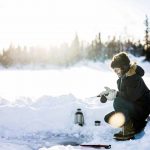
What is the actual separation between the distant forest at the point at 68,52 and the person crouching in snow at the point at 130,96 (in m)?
78.9

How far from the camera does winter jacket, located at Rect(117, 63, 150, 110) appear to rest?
22.2ft

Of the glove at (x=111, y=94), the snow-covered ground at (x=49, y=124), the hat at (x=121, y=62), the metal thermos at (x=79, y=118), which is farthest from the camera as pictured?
the metal thermos at (x=79, y=118)

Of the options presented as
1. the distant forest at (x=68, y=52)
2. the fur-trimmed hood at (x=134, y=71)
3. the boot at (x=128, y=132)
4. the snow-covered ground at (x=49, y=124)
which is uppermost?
the distant forest at (x=68, y=52)

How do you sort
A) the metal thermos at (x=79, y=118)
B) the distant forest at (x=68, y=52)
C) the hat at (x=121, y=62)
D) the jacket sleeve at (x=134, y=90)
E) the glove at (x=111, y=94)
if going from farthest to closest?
the distant forest at (x=68, y=52), the metal thermos at (x=79, y=118), the glove at (x=111, y=94), the hat at (x=121, y=62), the jacket sleeve at (x=134, y=90)

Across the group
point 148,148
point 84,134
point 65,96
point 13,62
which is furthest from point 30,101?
point 13,62

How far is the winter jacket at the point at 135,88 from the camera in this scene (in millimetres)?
6777

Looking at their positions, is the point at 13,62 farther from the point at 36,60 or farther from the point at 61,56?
the point at 61,56

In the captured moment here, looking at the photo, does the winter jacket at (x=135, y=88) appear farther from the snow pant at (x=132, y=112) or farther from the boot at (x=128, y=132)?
the boot at (x=128, y=132)

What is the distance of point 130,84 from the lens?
6.77 metres

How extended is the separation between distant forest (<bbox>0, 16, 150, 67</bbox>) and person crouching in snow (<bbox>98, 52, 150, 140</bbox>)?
259ft

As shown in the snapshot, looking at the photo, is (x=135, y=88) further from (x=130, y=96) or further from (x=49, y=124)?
(x=49, y=124)

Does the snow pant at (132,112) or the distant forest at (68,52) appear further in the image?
the distant forest at (68,52)

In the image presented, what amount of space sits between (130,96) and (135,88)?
0.23m

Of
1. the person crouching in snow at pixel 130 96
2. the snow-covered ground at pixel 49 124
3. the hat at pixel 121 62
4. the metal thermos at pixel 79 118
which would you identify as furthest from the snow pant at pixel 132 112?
the metal thermos at pixel 79 118
